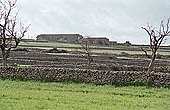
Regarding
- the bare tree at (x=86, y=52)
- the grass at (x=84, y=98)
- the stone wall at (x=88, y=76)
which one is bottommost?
the grass at (x=84, y=98)

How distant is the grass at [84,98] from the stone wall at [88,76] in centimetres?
88

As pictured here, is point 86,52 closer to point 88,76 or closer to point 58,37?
point 88,76

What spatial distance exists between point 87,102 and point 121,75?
8.61 metres

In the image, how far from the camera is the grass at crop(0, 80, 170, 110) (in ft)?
54.2

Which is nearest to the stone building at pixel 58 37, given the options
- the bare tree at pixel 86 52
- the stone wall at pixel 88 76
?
the bare tree at pixel 86 52

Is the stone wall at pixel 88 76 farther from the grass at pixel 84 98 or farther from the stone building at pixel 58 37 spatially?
the stone building at pixel 58 37

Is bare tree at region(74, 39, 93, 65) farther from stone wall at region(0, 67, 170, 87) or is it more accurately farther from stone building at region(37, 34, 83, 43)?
stone building at region(37, 34, 83, 43)

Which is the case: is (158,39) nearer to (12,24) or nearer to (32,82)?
(32,82)

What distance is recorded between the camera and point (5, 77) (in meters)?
28.9

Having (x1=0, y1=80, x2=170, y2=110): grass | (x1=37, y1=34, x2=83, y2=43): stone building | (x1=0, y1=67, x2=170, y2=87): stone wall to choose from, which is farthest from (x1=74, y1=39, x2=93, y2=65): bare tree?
(x1=37, y1=34, x2=83, y2=43): stone building

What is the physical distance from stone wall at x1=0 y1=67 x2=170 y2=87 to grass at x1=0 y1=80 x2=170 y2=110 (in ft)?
2.89

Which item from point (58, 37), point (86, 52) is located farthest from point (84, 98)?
point (58, 37)

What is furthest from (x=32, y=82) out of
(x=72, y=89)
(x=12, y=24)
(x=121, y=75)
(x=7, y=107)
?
(x=12, y=24)

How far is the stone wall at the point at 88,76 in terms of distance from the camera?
26019 mm
